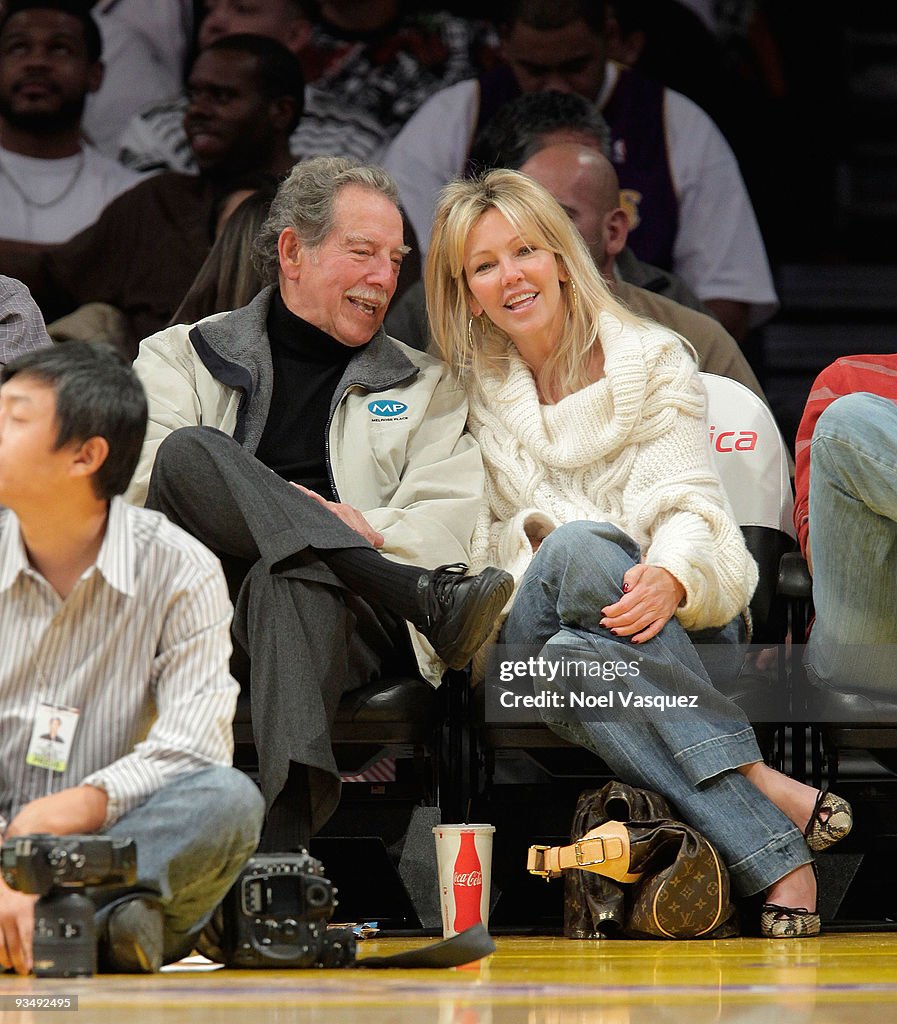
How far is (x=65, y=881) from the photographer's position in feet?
5.82

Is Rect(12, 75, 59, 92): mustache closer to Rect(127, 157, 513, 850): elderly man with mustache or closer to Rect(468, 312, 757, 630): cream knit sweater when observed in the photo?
Rect(127, 157, 513, 850): elderly man with mustache

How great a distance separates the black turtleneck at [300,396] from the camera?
122 inches

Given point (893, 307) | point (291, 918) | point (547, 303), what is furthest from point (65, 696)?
point (893, 307)

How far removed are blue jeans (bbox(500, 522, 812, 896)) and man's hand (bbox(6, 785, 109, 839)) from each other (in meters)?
1.02

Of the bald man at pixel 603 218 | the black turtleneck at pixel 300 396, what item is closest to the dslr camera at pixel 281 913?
the black turtleneck at pixel 300 396

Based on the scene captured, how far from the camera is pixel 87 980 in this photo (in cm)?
181

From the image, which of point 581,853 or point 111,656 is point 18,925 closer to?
point 111,656

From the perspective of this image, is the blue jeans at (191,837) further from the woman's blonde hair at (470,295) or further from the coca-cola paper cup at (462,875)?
the woman's blonde hair at (470,295)

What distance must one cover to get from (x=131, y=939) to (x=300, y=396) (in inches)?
59.5

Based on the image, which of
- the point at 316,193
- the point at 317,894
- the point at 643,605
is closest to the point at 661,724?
the point at 643,605

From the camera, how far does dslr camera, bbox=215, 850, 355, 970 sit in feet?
6.51

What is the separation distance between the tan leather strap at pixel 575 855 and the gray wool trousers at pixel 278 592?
1.16ft

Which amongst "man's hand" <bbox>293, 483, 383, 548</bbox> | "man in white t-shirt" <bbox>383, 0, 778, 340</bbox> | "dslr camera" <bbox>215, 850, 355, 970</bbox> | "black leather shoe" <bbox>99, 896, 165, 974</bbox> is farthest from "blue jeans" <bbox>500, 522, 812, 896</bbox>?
"man in white t-shirt" <bbox>383, 0, 778, 340</bbox>

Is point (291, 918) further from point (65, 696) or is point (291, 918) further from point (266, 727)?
point (266, 727)
